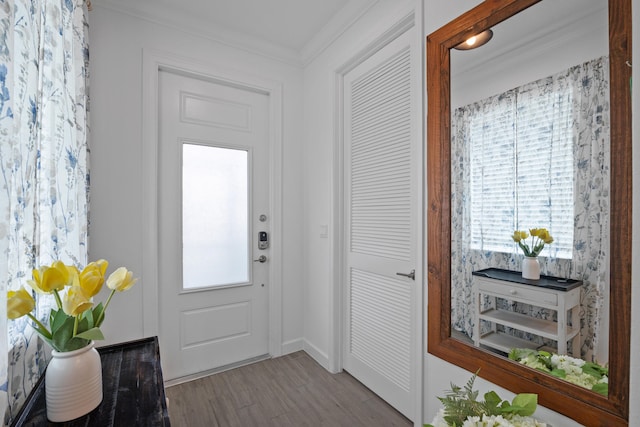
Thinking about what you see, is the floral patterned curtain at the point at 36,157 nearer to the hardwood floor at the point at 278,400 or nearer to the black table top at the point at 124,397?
the black table top at the point at 124,397

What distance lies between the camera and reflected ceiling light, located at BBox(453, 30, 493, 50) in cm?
132

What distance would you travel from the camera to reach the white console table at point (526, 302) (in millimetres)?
1069

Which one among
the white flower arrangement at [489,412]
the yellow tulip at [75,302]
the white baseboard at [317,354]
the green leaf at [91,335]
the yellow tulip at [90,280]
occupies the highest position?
the yellow tulip at [90,280]

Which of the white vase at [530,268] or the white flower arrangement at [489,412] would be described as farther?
the white vase at [530,268]

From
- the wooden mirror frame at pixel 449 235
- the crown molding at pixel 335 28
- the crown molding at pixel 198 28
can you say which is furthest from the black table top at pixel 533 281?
the crown molding at pixel 198 28

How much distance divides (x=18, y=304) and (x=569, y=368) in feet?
5.62

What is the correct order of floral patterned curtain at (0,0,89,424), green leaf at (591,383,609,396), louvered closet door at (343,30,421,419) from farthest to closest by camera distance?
1. louvered closet door at (343,30,421,419)
2. green leaf at (591,383,609,396)
3. floral patterned curtain at (0,0,89,424)

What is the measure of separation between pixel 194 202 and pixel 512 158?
206 cm

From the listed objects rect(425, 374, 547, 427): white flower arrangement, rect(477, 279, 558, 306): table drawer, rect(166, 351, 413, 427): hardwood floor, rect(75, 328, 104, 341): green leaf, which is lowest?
rect(166, 351, 413, 427): hardwood floor

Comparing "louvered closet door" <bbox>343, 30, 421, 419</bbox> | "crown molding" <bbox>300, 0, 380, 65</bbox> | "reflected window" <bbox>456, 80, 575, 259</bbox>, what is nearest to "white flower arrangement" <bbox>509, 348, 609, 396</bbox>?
"reflected window" <bbox>456, 80, 575, 259</bbox>

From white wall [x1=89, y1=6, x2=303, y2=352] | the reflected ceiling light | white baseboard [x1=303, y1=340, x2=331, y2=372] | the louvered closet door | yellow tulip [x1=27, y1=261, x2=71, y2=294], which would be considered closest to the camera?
yellow tulip [x1=27, y1=261, x2=71, y2=294]

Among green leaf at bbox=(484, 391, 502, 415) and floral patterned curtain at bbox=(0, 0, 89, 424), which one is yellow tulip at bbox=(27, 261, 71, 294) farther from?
green leaf at bbox=(484, 391, 502, 415)

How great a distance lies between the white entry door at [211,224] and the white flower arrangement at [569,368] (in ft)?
6.29

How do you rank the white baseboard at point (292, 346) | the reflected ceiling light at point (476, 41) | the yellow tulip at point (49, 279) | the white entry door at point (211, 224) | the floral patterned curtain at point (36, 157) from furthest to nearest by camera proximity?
the white baseboard at point (292, 346) < the white entry door at point (211, 224) < the reflected ceiling light at point (476, 41) < the yellow tulip at point (49, 279) < the floral patterned curtain at point (36, 157)
